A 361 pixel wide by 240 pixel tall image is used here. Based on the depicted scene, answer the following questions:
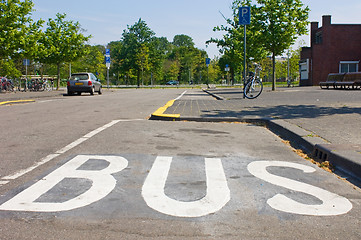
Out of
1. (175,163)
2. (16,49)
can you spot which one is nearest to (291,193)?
(175,163)

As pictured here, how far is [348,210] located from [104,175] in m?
2.38

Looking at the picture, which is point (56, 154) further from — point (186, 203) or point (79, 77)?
point (79, 77)

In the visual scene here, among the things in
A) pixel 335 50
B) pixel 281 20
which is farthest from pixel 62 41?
pixel 335 50

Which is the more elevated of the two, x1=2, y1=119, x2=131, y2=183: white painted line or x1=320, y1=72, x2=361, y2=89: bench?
x1=320, y1=72, x2=361, y2=89: bench

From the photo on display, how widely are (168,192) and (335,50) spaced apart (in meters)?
49.6

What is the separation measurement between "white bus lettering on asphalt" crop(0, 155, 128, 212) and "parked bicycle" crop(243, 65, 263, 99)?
1188 cm

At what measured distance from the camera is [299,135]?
615 cm

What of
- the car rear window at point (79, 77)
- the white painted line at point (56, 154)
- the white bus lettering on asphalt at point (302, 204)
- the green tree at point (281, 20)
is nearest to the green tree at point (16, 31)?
the car rear window at point (79, 77)

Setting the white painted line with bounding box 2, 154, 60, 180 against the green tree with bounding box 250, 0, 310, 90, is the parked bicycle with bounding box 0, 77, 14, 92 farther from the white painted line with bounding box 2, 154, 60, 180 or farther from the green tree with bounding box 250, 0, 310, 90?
the white painted line with bounding box 2, 154, 60, 180

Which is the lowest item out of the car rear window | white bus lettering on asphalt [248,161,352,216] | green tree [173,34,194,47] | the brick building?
white bus lettering on asphalt [248,161,352,216]

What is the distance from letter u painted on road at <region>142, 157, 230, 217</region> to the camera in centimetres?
295

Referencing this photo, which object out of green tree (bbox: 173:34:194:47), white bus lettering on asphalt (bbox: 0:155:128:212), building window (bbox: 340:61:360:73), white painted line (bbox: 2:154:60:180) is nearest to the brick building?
building window (bbox: 340:61:360:73)

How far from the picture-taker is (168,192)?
3.40 m

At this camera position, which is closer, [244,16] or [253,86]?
[244,16]
